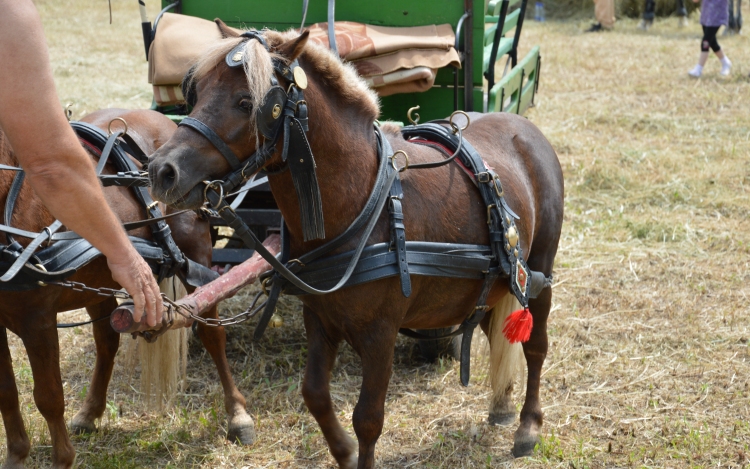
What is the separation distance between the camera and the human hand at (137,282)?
193cm

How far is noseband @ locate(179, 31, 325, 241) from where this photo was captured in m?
2.00

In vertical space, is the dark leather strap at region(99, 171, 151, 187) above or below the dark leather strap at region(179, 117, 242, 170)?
below

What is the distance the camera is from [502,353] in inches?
128

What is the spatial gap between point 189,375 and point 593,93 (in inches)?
302

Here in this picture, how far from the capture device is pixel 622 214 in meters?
6.00

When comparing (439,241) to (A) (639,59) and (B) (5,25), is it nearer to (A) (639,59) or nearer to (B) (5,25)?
(B) (5,25)

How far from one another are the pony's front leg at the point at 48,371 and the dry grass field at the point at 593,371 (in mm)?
369

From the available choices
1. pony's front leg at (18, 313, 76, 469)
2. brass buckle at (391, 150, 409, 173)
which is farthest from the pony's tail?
pony's front leg at (18, 313, 76, 469)

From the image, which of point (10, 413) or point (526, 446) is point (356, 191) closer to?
point (526, 446)

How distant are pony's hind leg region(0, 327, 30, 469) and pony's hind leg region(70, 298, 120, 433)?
498mm

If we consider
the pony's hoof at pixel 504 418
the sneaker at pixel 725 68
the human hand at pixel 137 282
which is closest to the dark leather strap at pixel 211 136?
the human hand at pixel 137 282

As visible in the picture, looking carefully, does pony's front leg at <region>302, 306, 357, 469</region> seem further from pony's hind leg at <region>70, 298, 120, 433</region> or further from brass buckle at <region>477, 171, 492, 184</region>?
pony's hind leg at <region>70, 298, 120, 433</region>

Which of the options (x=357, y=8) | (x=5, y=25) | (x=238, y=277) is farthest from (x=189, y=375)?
(x=5, y=25)

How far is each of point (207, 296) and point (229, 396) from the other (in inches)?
31.3
